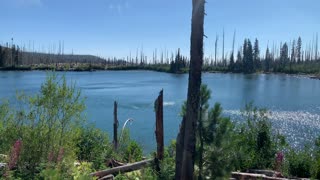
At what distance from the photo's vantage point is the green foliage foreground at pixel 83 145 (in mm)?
7141

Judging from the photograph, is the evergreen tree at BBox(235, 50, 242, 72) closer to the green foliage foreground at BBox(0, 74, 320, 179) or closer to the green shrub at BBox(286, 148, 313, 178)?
the green foliage foreground at BBox(0, 74, 320, 179)

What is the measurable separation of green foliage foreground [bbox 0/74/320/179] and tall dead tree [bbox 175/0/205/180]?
52 cm

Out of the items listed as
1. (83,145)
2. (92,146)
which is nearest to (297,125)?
(92,146)

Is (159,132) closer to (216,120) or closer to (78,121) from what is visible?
(78,121)

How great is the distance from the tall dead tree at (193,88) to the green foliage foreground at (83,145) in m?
0.52

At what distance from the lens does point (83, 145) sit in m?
11.7

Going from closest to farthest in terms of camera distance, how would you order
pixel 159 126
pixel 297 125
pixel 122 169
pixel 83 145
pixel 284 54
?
pixel 122 169 < pixel 159 126 < pixel 83 145 < pixel 297 125 < pixel 284 54

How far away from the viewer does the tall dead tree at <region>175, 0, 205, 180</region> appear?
643cm

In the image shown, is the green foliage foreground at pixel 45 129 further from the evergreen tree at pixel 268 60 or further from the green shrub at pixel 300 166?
the evergreen tree at pixel 268 60

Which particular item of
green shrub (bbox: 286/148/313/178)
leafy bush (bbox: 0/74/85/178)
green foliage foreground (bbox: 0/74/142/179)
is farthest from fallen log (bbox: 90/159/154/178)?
green shrub (bbox: 286/148/313/178)

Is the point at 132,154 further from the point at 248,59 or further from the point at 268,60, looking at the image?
the point at 268,60

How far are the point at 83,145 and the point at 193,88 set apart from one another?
6201 mm

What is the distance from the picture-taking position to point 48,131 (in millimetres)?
8516

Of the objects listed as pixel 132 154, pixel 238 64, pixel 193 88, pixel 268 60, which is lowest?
pixel 132 154
